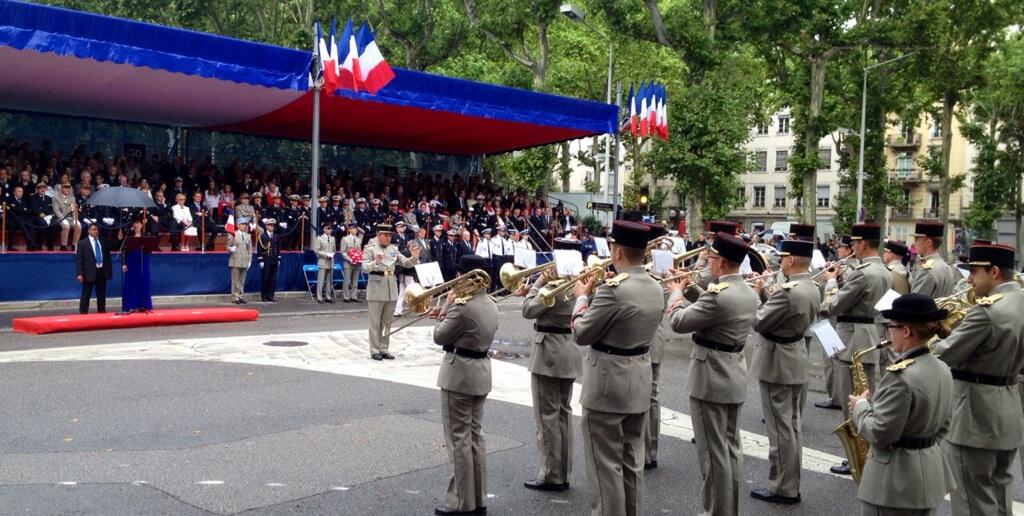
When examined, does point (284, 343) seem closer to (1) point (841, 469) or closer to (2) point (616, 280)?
(1) point (841, 469)

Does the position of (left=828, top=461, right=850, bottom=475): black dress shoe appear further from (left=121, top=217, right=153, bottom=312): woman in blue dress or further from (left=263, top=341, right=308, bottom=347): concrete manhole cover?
(left=121, top=217, right=153, bottom=312): woman in blue dress

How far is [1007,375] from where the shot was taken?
19.7 ft

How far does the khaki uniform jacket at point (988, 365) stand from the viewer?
585 cm

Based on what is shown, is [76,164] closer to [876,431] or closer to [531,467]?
[531,467]

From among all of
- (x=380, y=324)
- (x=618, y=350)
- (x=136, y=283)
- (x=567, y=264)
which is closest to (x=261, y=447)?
(x=567, y=264)

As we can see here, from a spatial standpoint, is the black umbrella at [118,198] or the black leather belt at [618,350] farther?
the black umbrella at [118,198]

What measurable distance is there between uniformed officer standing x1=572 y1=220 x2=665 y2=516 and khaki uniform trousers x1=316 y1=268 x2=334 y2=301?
15.7 m

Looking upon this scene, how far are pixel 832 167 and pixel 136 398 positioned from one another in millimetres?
72618

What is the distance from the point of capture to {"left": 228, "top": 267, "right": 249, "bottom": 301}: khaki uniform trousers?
2003cm

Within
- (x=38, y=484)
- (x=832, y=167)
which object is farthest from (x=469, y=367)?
(x=832, y=167)

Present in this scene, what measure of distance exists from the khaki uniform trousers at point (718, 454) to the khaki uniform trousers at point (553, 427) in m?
1.16

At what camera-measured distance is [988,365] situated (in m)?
5.96

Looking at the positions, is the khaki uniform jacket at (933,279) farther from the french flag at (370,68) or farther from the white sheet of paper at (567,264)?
the french flag at (370,68)

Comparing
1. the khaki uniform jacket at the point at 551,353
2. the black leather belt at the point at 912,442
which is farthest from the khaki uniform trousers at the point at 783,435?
the black leather belt at the point at 912,442
